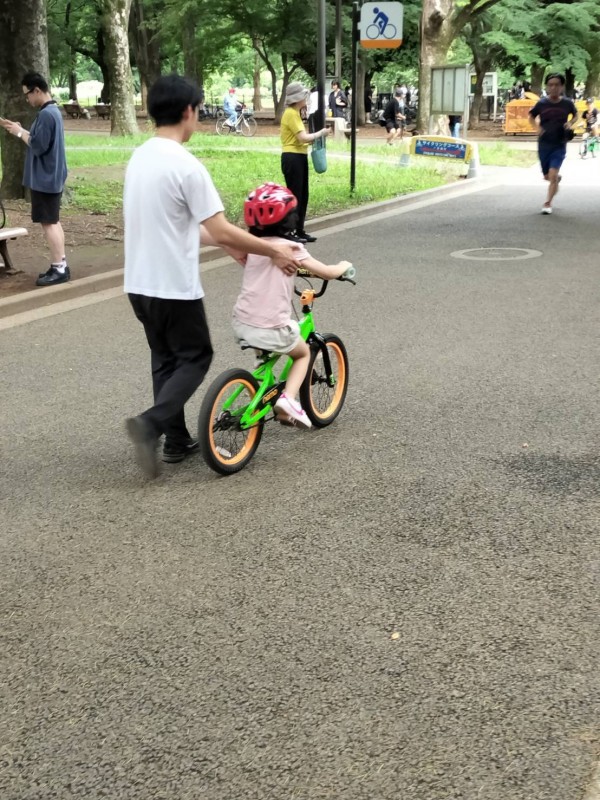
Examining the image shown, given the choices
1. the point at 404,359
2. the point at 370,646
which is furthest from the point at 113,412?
the point at 370,646

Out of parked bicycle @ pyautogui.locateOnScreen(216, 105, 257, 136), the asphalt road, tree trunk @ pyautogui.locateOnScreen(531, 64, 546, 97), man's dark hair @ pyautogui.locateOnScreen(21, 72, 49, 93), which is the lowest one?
the asphalt road

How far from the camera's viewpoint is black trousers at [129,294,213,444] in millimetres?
4301

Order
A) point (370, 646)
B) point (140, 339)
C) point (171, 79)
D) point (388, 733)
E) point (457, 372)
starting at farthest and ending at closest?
1. point (140, 339)
2. point (457, 372)
3. point (171, 79)
4. point (370, 646)
5. point (388, 733)

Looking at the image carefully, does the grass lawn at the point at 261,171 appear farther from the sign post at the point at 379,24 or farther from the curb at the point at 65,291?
the curb at the point at 65,291

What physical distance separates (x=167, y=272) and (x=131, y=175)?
46 cm

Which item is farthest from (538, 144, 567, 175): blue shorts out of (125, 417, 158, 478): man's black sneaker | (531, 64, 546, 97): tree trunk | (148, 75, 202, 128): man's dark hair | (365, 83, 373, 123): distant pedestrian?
(365, 83, 373, 123): distant pedestrian

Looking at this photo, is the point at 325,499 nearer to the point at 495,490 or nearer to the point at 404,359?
the point at 495,490

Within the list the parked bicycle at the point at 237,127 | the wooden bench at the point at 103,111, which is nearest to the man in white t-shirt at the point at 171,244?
the parked bicycle at the point at 237,127

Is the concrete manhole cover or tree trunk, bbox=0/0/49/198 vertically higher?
tree trunk, bbox=0/0/49/198

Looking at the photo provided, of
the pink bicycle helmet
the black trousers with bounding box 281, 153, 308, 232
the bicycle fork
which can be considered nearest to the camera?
the pink bicycle helmet

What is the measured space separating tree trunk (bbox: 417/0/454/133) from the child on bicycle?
2434 cm

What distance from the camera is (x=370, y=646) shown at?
3068 millimetres

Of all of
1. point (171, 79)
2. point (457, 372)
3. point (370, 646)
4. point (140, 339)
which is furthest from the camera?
point (140, 339)

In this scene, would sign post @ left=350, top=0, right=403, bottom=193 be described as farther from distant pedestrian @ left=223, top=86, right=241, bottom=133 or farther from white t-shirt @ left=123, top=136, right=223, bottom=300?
distant pedestrian @ left=223, top=86, right=241, bottom=133
